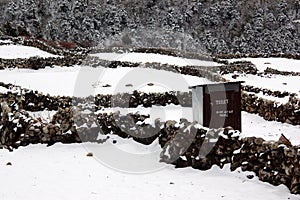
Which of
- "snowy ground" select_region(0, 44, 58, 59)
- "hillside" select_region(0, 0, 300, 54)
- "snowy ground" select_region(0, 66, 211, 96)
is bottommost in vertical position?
"snowy ground" select_region(0, 66, 211, 96)

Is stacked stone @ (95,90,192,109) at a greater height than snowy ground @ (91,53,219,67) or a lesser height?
lesser

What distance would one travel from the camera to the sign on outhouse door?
10195mm

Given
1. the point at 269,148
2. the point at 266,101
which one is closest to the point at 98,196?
the point at 269,148

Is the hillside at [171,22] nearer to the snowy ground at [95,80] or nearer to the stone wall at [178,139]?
the snowy ground at [95,80]

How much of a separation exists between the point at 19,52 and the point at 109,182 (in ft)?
90.7

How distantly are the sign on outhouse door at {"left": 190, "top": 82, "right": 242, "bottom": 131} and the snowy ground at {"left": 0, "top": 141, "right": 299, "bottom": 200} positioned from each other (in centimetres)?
165

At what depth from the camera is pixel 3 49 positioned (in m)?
33.5

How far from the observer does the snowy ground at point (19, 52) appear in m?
31.8

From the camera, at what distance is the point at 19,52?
109 feet

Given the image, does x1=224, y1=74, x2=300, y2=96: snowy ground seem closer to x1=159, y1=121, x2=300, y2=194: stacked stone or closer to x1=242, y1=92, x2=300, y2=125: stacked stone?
x1=242, y1=92, x2=300, y2=125: stacked stone

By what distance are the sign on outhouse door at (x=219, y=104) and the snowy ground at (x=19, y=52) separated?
2466 centimetres

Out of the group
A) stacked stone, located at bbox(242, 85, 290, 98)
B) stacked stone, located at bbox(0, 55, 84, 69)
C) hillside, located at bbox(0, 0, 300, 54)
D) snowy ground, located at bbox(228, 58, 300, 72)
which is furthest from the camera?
hillside, located at bbox(0, 0, 300, 54)

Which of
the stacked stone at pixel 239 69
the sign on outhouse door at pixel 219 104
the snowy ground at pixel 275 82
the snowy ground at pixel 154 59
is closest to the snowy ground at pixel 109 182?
the sign on outhouse door at pixel 219 104

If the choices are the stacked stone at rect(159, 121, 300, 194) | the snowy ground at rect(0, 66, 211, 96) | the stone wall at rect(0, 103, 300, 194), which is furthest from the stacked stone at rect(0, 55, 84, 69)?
the stacked stone at rect(159, 121, 300, 194)
